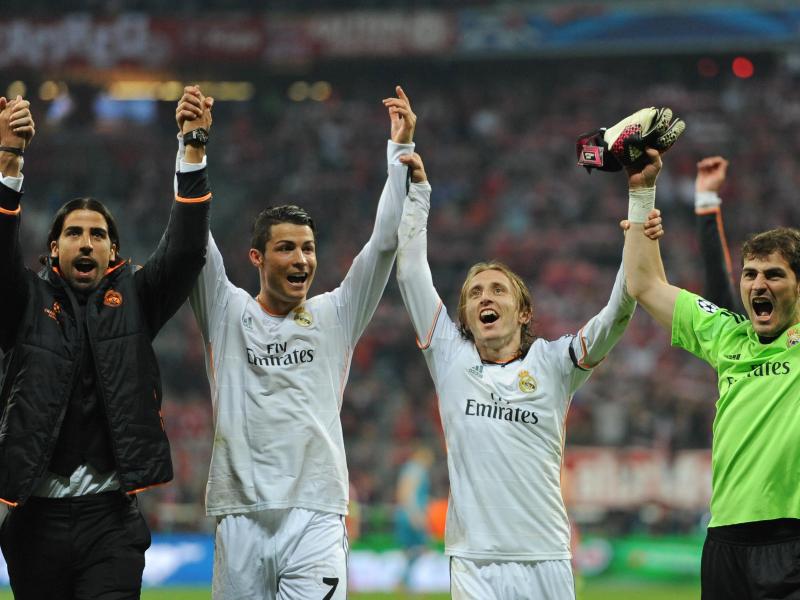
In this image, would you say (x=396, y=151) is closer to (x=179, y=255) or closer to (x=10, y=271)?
(x=179, y=255)

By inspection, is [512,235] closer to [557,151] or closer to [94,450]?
[557,151]

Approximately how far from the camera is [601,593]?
15.0 m

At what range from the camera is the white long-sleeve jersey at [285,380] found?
5.53 metres

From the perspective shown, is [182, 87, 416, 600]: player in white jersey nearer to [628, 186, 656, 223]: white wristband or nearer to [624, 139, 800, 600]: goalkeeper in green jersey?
[628, 186, 656, 223]: white wristband

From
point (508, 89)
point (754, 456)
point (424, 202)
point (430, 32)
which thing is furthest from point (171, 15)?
point (754, 456)

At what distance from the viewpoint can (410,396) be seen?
20875 millimetres

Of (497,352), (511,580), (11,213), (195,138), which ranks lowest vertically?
(511,580)

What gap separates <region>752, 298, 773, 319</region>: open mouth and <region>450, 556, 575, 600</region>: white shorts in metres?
1.45

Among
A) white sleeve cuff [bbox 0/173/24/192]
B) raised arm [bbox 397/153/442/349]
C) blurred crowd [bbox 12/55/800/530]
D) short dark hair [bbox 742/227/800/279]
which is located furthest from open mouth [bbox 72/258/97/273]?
blurred crowd [bbox 12/55/800/530]

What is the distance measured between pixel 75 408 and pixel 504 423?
1.95 meters

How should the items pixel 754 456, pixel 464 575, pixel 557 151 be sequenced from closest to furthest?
pixel 754 456 → pixel 464 575 → pixel 557 151

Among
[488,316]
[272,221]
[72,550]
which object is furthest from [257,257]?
[72,550]

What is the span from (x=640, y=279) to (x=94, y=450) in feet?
8.58

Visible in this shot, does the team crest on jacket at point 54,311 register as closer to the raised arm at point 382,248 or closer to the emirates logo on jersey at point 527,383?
the raised arm at point 382,248
